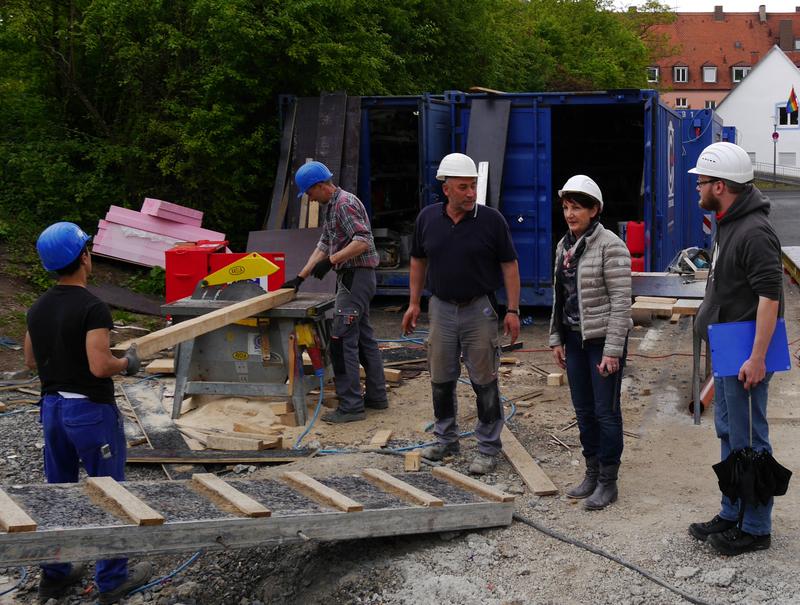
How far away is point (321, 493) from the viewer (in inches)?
202

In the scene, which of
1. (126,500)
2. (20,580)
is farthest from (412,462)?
(20,580)

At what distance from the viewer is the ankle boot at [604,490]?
5.65 meters

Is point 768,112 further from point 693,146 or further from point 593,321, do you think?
point 593,321

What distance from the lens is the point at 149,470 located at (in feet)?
22.0

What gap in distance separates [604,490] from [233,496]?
2152mm

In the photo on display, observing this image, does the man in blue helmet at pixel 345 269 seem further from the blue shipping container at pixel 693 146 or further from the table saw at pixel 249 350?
the blue shipping container at pixel 693 146

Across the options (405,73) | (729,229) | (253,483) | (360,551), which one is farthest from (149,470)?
(405,73)

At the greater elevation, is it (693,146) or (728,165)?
(693,146)

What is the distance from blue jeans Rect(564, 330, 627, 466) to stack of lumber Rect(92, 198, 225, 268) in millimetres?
8132

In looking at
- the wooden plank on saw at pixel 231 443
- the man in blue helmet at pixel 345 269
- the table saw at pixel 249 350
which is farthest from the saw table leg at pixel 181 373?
the man in blue helmet at pixel 345 269

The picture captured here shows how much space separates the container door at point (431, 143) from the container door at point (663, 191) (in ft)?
8.35

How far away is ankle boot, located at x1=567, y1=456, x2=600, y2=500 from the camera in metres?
5.84

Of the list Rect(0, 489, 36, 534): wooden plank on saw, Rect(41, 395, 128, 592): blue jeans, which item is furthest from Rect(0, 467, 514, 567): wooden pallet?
Rect(41, 395, 128, 592): blue jeans

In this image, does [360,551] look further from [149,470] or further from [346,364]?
[346,364]
